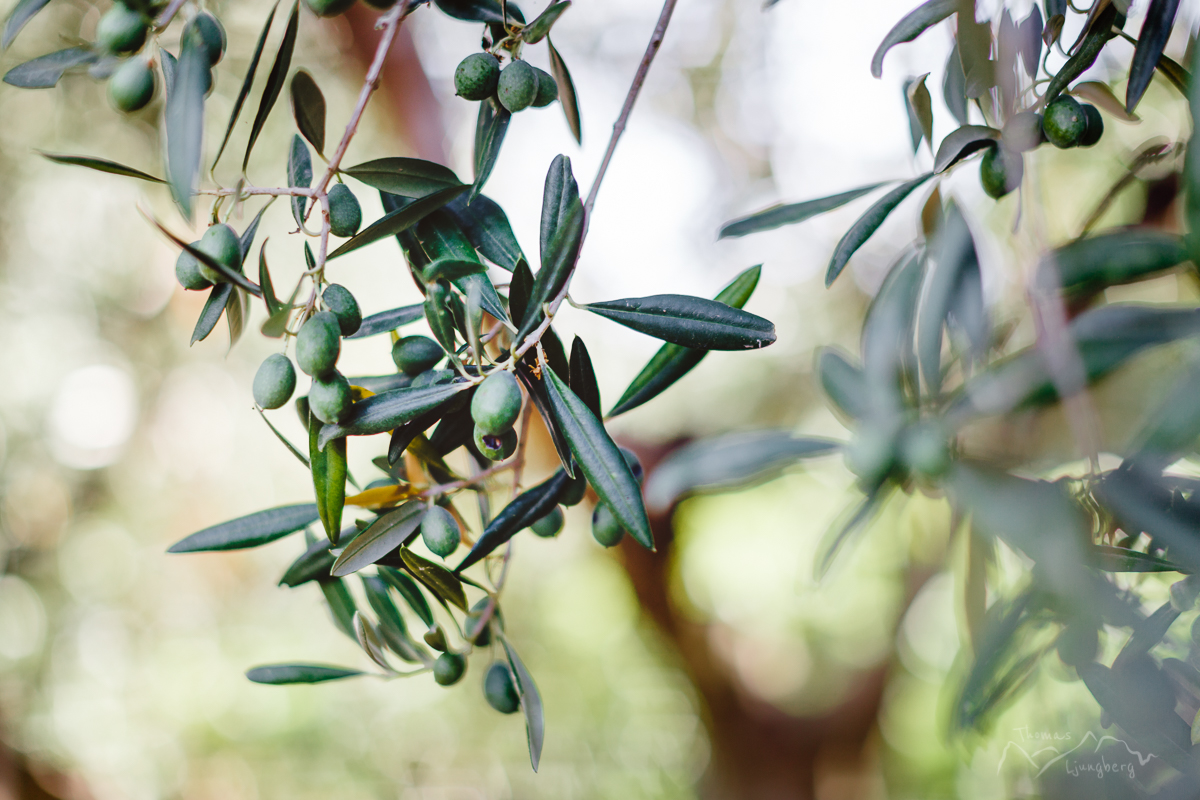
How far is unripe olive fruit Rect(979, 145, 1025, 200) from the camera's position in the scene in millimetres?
451

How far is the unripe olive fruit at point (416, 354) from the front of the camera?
41 cm

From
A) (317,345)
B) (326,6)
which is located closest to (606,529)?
(317,345)

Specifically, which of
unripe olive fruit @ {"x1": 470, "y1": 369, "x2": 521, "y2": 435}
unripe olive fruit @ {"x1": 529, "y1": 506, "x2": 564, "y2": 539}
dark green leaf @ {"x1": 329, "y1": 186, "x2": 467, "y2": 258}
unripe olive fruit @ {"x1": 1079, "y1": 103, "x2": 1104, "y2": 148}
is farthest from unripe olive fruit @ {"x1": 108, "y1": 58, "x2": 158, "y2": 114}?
unripe olive fruit @ {"x1": 1079, "y1": 103, "x2": 1104, "y2": 148}

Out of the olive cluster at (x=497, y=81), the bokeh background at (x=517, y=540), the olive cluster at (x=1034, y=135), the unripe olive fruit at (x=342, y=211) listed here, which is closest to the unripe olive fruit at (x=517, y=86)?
the olive cluster at (x=497, y=81)

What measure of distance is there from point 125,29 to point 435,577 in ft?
1.08

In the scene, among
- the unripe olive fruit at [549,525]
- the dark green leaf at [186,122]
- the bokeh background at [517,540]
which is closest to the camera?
the dark green leaf at [186,122]

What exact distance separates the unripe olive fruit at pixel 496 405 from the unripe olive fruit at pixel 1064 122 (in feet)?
1.25

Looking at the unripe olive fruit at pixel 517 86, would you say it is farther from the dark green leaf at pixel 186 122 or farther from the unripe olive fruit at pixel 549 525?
the unripe olive fruit at pixel 549 525

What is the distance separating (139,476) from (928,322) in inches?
146

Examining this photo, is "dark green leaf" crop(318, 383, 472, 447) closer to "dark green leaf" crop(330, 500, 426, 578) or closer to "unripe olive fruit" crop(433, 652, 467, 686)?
"dark green leaf" crop(330, 500, 426, 578)

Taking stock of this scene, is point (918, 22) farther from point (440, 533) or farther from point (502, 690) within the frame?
point (502, 690)

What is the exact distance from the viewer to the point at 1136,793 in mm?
531

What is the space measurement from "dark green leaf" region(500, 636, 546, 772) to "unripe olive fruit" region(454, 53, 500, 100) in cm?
37

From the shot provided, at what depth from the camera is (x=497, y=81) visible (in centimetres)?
41
